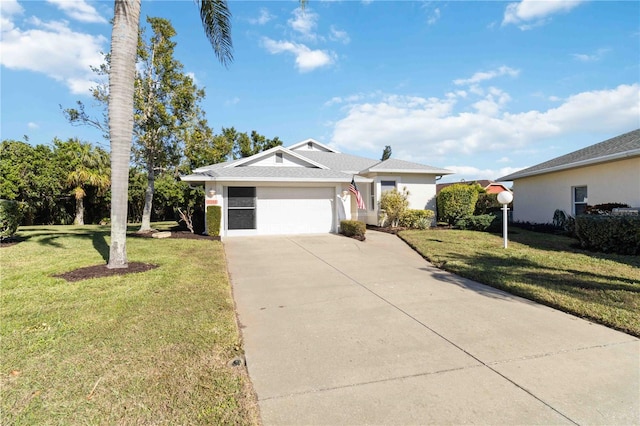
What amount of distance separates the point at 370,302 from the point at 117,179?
5906 millimetres

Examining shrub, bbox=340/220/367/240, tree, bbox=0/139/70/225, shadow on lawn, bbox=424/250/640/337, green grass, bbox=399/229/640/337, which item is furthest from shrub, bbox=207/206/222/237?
tree, bbox=0/139/70/225

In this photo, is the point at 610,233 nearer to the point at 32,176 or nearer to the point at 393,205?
the point at 393,205

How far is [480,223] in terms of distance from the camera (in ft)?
49.0

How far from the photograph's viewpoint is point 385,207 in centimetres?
1616

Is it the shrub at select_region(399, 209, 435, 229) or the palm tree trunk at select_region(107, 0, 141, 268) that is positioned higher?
the palm tree trunk at select_region(107, 0, 141, 268)

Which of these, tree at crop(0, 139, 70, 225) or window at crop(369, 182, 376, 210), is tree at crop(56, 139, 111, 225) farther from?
window at crop(369, 182, 376, 210)

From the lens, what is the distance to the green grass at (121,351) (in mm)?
2646

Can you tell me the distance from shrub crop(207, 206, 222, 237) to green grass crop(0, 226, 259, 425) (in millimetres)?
6566

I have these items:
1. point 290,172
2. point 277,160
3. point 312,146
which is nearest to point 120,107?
point 290,172

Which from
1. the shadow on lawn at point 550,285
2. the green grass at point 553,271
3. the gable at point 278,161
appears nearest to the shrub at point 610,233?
the green grass at point 553,271

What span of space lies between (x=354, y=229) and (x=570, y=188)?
936cm

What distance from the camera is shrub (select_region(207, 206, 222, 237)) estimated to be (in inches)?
535

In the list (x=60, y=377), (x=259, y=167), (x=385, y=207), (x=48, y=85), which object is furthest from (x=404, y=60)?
(x=48, y=85)

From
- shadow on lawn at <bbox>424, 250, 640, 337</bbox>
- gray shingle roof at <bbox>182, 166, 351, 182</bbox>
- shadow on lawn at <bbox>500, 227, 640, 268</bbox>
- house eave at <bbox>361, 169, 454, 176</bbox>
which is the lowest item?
shadow on lawn at <bbox>424, 250, 640, 337</bbox>
